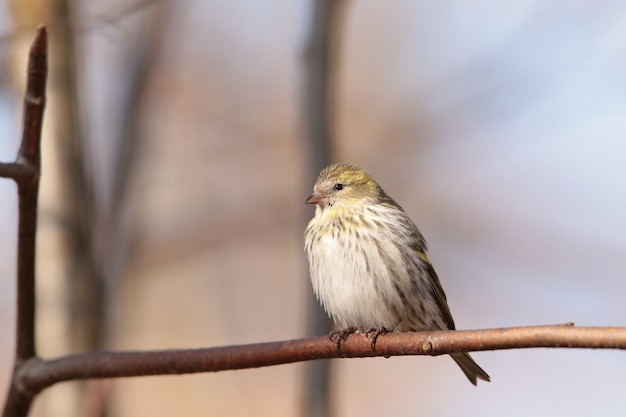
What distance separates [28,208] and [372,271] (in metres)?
1.90

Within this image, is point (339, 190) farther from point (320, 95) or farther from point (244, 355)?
point (244, 355)

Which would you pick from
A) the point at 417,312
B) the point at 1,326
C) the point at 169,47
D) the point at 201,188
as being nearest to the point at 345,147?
the point at 201,188

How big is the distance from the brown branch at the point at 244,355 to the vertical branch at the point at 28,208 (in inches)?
2.0

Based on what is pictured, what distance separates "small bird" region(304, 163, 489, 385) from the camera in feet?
12.8

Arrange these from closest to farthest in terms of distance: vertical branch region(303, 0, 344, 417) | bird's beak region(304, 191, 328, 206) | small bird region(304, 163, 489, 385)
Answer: small bird region(304, 163, 489, 385), vertical branch region(303, 0, 344, 417), bird's beak region(304, 191, 328, 206)

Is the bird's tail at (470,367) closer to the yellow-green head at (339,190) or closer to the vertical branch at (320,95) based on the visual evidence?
the vertical branch at (320,95)

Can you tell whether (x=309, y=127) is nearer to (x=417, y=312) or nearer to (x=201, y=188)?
(x=417, y=312)

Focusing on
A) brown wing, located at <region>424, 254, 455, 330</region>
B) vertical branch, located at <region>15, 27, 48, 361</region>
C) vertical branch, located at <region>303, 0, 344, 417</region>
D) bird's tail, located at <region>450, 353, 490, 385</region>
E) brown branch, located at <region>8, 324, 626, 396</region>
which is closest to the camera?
brown branch, located at <region>8, 324, 626, 396</region>

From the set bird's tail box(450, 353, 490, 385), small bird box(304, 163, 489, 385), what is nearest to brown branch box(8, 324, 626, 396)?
small bird box(304, 163, 489, 385)

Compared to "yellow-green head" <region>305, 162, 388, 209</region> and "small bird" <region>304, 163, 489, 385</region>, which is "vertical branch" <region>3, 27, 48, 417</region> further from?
"yellow-green head" <region>305, 162, 388, 209</region>

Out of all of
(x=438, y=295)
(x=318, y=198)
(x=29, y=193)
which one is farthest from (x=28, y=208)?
(x=438, y=295)

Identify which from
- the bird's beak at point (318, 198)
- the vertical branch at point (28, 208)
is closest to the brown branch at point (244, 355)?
the vertical branch at point (28, 208)

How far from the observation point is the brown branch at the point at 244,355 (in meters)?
2.00

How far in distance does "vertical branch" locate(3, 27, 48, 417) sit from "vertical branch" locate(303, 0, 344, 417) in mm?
1834
